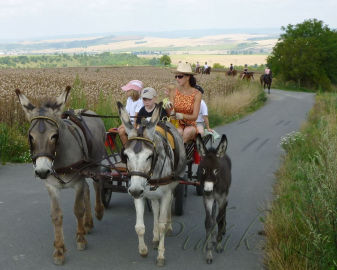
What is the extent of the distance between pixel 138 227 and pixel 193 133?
222cm

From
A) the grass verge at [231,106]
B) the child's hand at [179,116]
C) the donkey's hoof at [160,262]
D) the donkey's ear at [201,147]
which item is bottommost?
the grass verge at [231,106]

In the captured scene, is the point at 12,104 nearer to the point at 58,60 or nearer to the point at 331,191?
the point at 331,191

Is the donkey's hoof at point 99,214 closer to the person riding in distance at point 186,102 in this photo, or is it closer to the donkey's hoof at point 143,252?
the donkey's hoof at point 143,252

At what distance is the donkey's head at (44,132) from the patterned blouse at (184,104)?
2.47m

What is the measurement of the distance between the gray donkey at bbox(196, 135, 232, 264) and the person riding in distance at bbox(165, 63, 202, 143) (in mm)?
1152

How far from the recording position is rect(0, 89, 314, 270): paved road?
5668mm

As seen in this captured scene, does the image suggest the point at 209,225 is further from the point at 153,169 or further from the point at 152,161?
the point at 152,161

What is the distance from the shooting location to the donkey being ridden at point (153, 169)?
468 cm

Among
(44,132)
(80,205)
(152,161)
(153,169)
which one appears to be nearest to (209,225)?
(153,169)

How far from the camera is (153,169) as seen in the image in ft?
16.6

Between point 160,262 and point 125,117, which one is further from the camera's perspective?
point 160,262

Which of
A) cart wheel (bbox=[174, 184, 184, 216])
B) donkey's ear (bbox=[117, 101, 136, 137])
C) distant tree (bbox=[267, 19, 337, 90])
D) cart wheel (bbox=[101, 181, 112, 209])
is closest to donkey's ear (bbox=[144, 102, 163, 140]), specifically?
donkey's ear (bbox=[117, 101, 136, 137])

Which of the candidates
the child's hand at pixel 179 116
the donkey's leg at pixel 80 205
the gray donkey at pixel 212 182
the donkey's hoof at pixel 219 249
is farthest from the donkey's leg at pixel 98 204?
the donkey's hoof at pixel 219 249

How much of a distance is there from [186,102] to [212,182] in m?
2.08
